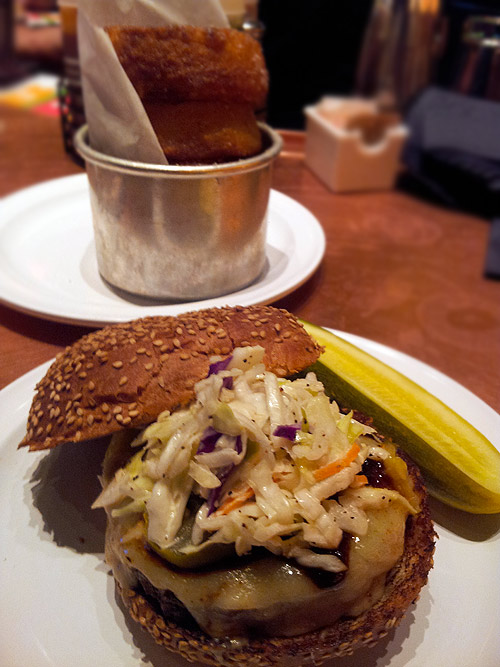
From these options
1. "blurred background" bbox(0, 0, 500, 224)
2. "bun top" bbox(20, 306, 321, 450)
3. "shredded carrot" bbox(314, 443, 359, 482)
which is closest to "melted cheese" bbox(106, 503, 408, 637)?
"shredded carrot" bbox(314, 443, 359, 482)

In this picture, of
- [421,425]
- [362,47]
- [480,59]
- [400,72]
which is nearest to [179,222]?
A: [421,425]

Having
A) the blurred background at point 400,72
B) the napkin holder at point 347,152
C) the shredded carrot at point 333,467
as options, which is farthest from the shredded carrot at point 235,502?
the napkin holder at point 347,152

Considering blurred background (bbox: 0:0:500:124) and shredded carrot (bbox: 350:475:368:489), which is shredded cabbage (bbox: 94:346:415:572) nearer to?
shredded carrot (bbox: 350:475:368:489)

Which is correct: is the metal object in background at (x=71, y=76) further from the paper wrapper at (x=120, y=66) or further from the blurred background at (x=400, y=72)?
the paper wrapper at (x=120, y=66)

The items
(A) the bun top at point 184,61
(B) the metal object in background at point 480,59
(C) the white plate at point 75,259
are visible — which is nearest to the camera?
(A) the bun top at point 184,61

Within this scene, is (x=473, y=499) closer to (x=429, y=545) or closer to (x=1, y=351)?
(x=429, y=545)

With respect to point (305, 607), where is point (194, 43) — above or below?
above

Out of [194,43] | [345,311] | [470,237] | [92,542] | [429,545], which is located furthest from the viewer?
[470,237]

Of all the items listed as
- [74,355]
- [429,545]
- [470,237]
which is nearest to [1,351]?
[74,355]
